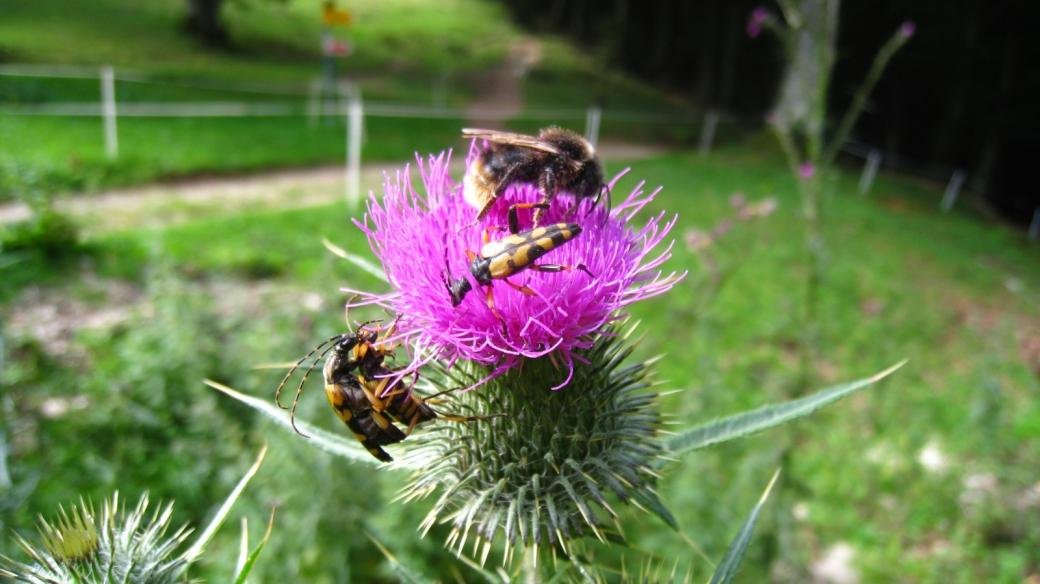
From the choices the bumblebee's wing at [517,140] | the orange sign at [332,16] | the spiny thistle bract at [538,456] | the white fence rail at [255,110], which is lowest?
the white fence rail at [255,110]

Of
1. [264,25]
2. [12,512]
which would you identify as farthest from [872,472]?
[264,25]

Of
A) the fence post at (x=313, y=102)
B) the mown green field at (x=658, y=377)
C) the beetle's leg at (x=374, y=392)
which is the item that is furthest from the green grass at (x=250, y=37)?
the beetle's leg at (x=374, y=392)

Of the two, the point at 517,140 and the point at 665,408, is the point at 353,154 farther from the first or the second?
the point at 517,140

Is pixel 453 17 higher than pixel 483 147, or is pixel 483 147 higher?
pixel 453 17

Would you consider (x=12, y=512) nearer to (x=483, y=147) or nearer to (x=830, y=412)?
(x=483, y=147)

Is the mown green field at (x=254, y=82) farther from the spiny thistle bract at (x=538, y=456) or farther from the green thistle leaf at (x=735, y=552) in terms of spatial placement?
the green thistle leaf at (x=735, y=552)
